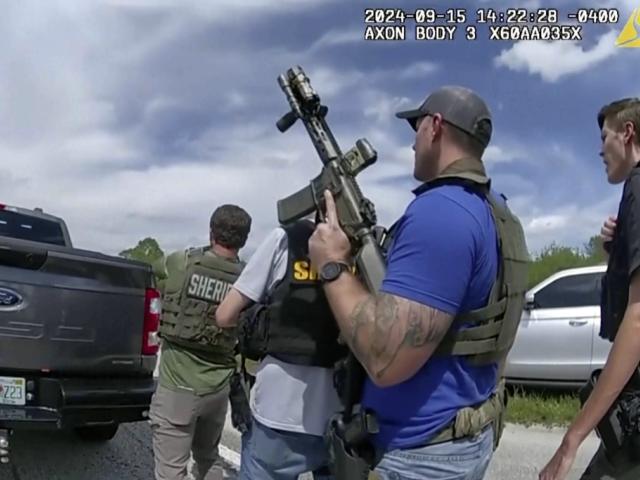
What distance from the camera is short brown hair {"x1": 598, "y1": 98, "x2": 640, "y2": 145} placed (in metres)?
2.32

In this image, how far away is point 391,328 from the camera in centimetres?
169

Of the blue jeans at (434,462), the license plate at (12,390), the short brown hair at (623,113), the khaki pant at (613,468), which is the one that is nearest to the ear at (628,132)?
the short brown hair at (623,113)

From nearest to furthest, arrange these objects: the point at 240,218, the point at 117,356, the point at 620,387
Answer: the point at 620,387 → the point at 240,218 → the point at 117,356

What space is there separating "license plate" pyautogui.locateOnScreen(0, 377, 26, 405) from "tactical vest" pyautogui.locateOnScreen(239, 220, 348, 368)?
70.8 inches

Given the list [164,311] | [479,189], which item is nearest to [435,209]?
[479,189]

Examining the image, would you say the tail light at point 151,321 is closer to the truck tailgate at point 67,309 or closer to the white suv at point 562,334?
the truck tailgate at point 67,309

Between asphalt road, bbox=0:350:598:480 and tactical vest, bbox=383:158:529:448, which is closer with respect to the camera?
tactical vest, bbox=383:158:529:448

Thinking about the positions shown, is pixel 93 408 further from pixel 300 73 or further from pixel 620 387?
pixel 620 387

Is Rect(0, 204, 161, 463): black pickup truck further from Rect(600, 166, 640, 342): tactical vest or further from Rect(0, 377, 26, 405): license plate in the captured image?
Rect(600, 166, 640, 342): tactical vest

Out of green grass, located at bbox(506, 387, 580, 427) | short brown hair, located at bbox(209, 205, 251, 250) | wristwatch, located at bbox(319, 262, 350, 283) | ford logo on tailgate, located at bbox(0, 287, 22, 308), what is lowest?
green grass, located at bbox(506, 387, 580, 427)

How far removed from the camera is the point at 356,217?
83.0 inches

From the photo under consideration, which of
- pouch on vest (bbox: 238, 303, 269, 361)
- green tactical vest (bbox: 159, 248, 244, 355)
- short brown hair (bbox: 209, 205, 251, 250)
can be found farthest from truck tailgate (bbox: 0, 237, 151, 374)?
pouch on vest (bbox: 238, 303, 269, 361)

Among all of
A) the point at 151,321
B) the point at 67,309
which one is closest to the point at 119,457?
the point at 151,321

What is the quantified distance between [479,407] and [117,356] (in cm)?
264
